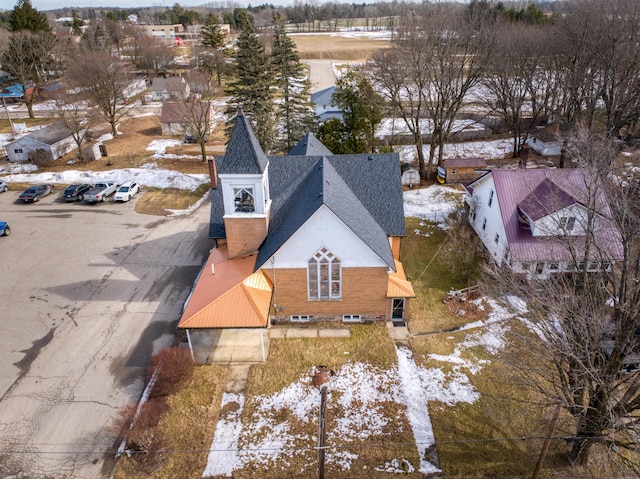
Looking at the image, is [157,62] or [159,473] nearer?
[159,473]

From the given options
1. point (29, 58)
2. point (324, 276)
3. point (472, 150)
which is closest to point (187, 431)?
point (324, 276)

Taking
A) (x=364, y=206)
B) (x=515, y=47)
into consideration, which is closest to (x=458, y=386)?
(x=364, y=206)

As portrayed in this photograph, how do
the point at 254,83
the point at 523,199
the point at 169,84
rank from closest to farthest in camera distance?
1. the point at 523,199
2. the point at 254,83
3. the point at 169,84

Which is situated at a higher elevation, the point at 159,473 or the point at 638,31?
the point at 638,31

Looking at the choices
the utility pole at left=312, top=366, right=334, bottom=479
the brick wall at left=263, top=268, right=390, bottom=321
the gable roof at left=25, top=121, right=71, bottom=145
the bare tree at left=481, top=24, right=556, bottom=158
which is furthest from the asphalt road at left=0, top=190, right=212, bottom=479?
the bare tree at left=481, top=24, right=556, bottom=158

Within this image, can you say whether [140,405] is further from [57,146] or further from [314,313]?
[57,146]

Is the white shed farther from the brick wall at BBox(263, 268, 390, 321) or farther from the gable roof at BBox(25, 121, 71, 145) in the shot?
the brick wall at BBox(263, 268, 390, 321)

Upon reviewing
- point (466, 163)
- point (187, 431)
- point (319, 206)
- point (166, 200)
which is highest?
point (319, 206)

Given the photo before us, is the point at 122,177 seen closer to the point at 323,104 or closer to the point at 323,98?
the point at 323,104
